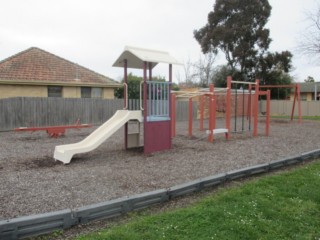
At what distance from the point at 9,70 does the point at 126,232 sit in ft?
55.8

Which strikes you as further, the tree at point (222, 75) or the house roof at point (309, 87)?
the house roof at point (309, 87)

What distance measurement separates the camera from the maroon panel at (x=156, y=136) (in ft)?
25.0

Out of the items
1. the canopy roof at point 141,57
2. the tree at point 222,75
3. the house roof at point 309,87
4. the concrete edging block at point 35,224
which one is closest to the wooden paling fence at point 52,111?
the canopy roof at point 141,57

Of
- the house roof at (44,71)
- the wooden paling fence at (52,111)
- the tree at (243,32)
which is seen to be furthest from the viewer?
the tree at (243,32)

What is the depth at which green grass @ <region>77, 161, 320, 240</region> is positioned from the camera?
3.10 m

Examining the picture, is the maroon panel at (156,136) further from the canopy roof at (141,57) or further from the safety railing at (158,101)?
the canopy roof at (141,57)

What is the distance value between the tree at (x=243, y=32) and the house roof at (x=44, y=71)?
15.8 metres

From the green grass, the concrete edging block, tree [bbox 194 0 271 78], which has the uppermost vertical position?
tree [bbox 194 0 271 78]

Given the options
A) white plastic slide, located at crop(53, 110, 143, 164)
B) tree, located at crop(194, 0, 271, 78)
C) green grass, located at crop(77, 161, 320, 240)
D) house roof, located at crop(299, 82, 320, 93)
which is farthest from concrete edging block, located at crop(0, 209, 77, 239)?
house roof, located at crop(299, 82, 320, 93)

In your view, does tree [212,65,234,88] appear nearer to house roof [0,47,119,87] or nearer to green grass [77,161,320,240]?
house roof [0,47,119,87]

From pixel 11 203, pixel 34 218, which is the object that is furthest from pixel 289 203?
pixel 11 203

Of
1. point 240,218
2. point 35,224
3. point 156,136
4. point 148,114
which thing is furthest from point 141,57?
point 35,224

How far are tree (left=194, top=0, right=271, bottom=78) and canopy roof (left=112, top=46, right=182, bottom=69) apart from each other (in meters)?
23.5

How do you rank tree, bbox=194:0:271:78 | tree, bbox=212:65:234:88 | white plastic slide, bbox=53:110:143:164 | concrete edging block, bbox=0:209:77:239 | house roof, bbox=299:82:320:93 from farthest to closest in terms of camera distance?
house roof, bbox=299:82:320:93 → tree, bbox=212:65:234:88 → tree, bbox=194:0:271:78 → white plastic slide, bbox=53:110:143:164 → concrete edging block, bbox=0:209:77:239
